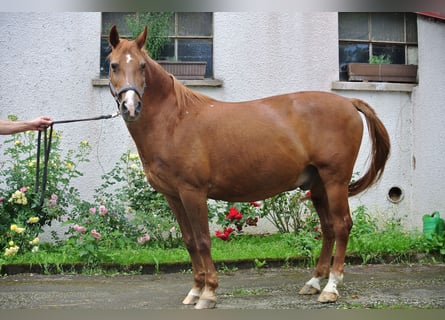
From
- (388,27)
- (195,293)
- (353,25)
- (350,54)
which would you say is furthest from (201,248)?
(388,27)

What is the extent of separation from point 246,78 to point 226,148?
3.31m

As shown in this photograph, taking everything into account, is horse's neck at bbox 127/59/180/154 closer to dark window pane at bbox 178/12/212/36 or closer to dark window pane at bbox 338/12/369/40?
dark window pane at bbox 178/12/212/36

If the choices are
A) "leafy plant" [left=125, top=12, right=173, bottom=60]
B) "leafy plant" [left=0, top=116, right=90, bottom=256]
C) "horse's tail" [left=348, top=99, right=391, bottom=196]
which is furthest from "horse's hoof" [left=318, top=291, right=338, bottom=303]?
"leafy plant" [left=125, top=12, right=173, bottom=60]

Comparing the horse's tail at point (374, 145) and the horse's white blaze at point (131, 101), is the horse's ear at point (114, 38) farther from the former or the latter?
the horse's tail at point (374, 145)

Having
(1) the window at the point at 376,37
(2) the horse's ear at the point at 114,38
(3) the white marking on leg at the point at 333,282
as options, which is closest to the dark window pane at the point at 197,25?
(1) the window at the point at 376,37

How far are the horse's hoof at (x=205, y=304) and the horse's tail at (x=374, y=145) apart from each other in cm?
177

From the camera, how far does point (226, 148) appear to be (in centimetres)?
441

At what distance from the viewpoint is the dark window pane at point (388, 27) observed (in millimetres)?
7918

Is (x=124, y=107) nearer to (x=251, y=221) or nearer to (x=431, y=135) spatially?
(x=251, y=221)

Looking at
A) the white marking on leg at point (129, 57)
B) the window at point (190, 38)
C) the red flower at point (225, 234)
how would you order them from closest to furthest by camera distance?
1. the white marking on leg at point (129, 57)
2. the red flower at point (225, 234)
3. the window at point (190, 38)

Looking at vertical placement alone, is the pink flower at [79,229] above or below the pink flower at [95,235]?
above

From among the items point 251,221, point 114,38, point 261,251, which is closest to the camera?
point 114,38

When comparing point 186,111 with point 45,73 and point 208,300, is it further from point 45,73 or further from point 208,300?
point 45,73

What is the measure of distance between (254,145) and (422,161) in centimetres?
397
